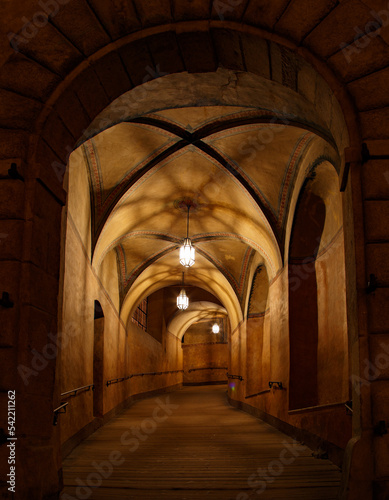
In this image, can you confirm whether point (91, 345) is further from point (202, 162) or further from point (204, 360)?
point (204, 360)

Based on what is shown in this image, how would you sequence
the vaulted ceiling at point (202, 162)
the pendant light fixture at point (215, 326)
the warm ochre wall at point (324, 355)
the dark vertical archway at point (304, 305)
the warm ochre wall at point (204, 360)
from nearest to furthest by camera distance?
the vaulted ceiling at point (202, 162) < the warm ochre wall at point (324, 355) < the dark vertical archway at point (304, 305) < the pendant light fixture at point (215, 326) < the warm ochre wall at point (204, 360)

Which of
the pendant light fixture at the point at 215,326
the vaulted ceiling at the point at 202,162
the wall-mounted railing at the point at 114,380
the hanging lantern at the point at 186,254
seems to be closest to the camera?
the vaulted ceiling at the point at 202,162

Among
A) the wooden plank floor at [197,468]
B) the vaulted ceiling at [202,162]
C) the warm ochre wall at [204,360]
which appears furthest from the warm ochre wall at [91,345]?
the warm ochre wall at [204,360]

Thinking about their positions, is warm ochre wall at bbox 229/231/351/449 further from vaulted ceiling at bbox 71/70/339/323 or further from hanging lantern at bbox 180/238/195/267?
hanging lantern at bbox 180/238/195/267

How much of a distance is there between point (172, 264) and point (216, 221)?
4618mm

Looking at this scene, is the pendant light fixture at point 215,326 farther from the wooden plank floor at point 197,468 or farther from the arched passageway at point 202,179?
the wooden plank floor at point 197,468

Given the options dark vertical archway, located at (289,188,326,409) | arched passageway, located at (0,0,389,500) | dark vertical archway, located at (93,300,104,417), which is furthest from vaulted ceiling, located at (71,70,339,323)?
dark vertical archway, located at (93,300,104,417)

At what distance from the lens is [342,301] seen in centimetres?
646

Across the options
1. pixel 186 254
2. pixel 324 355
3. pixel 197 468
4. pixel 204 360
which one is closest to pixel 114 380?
pixel 186 254

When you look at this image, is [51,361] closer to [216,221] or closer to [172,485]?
[172,485]

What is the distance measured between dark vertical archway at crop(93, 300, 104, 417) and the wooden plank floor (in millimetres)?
1517

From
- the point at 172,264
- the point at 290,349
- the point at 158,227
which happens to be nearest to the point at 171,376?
the point at 172,264

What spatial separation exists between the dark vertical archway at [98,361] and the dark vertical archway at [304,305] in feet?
13.7

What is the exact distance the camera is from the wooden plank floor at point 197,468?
398 cm
